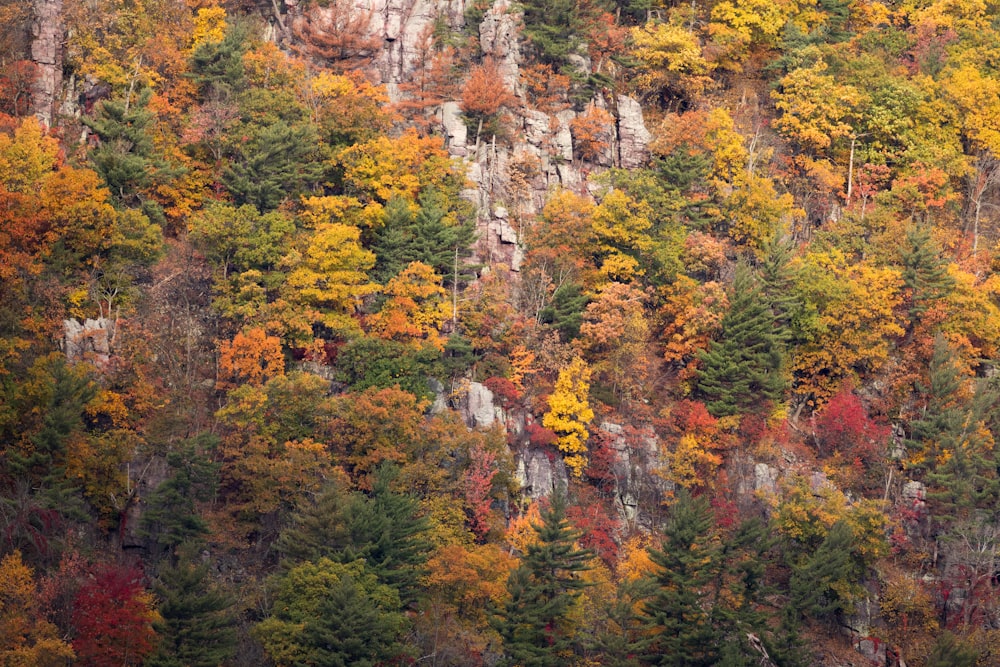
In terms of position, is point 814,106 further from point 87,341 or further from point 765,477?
point 87,341

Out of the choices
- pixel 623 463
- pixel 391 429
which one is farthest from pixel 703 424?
pixel 391 429

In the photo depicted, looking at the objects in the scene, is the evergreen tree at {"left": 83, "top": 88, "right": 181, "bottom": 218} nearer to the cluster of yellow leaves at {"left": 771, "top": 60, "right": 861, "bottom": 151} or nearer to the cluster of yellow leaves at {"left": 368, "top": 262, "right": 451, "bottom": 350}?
the cluster of yellow leaves at {"left": 368, "top": 262, "right": 451, "bottom": 350}

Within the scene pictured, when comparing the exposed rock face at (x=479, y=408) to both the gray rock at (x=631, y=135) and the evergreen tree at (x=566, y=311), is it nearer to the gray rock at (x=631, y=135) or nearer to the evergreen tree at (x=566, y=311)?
the evergreen tree at (x=566, y=311)

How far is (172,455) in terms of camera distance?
6238cm

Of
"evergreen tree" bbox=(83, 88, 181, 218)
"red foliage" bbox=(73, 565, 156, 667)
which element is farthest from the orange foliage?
"red foliage" bbox=(73, 565, 156, 667)

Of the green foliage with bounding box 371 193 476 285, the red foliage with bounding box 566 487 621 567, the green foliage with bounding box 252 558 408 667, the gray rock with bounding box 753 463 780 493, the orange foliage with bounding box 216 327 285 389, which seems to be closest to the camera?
the green foliage with bounding box 252 558 408 667

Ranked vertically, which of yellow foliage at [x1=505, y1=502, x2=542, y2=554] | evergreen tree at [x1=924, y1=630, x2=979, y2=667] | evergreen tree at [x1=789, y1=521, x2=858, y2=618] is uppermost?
yellow foliage at [x1=505, y1=502, x2=542, y2=554]

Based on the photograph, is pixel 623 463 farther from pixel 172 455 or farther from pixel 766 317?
pixel 172 455

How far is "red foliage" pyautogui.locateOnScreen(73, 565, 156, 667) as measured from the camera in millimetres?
56750

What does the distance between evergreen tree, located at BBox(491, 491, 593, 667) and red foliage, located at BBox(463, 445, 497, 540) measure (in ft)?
9.10

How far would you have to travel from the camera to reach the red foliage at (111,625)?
5675 centimetres

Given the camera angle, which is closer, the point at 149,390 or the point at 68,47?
the point at 149,390

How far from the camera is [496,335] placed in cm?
7156

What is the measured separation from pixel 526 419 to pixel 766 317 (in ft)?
37.7
